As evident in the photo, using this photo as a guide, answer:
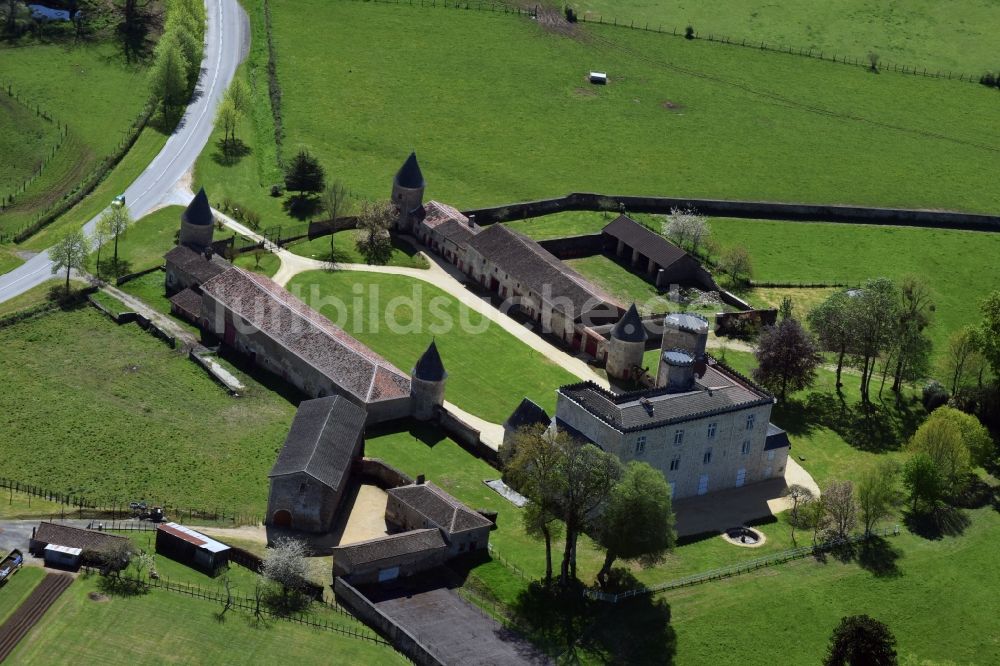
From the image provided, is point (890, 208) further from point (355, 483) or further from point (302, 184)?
point (355, 483)

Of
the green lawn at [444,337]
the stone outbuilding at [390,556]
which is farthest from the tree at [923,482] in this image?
the stone outbuilding at [390,556]

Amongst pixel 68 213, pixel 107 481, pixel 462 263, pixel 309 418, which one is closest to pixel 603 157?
pixel 462 263

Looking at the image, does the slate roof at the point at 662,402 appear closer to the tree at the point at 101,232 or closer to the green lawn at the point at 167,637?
Result: the green lawn at the point at 167,637

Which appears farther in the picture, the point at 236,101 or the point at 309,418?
the point at 236,101

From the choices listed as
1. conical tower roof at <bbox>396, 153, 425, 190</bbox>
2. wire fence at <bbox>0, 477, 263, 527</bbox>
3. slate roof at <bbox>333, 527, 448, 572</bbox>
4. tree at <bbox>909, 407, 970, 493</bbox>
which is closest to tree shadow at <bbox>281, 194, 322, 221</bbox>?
conical tower roof at <bbox>396, 153, 425, 190</bbox>

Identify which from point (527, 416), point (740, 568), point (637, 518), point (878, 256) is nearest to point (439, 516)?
point (527, 416)

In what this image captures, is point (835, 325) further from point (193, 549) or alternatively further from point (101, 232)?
point (101, 232)

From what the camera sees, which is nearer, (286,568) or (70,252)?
(286,568)
